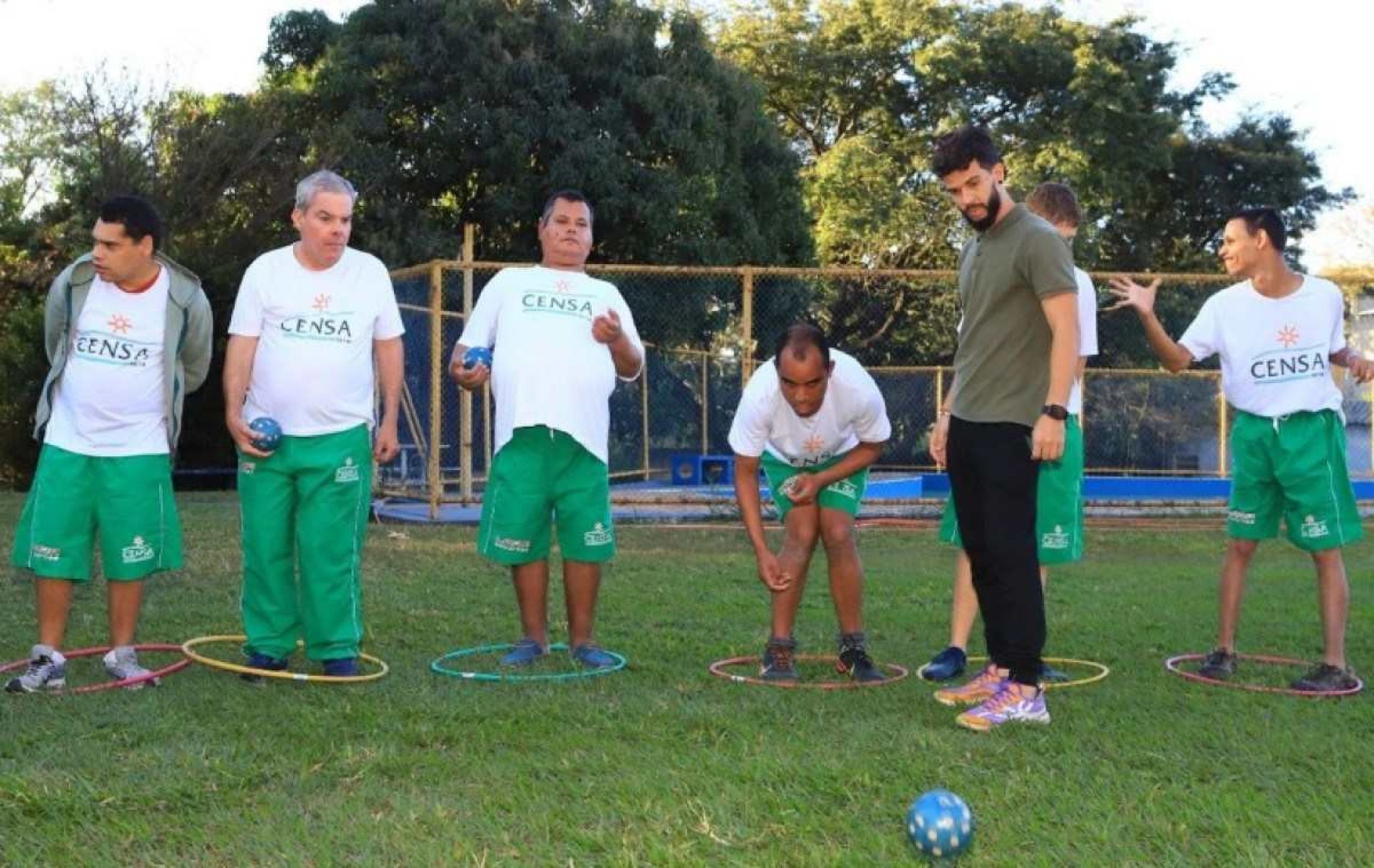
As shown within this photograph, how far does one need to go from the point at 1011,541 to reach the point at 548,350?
2098 millimetres

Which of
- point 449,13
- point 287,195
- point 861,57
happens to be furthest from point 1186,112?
point 287,195

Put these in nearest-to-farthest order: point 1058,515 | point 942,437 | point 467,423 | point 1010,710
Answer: point 1010,710 < point 942,437 < point 1058,515 < point 467,423

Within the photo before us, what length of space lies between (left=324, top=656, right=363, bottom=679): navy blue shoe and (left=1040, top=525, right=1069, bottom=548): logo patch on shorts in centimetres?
281

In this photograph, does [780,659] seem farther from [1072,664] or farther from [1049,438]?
[1049,438]

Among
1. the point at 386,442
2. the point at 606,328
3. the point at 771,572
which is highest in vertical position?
the point at 606,328

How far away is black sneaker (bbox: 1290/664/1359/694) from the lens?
16.8ft

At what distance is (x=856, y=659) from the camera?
17.8ft

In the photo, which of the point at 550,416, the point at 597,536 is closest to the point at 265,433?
the point at 550,416

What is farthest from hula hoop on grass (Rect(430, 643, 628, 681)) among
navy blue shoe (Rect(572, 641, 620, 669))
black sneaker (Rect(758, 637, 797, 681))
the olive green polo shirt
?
the olive green polo shirt

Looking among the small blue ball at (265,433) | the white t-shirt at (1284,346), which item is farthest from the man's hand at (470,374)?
the white t-shirt at (1284,346)

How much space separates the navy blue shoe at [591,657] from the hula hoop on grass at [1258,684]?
7.30 ft

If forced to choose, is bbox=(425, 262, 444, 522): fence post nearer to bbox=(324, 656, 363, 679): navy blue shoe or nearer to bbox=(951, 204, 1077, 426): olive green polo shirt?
bbox=(324, 656, 363, 679): navy blue shoe

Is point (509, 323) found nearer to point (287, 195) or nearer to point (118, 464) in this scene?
point (118, 464)

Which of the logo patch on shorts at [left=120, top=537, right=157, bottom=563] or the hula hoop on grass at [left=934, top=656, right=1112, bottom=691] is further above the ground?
the logo patch on shorts at [left=120, top=537, right=157, bottom=563]
